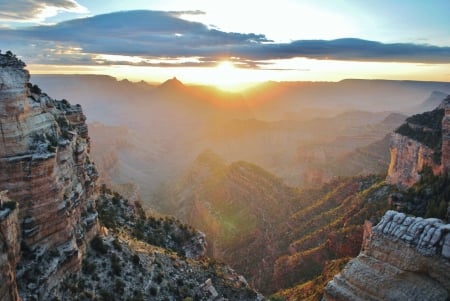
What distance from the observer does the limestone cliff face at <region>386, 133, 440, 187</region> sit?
139 ft

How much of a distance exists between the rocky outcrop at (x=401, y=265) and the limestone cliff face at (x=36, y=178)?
1126cm

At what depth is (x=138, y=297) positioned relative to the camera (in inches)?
A: 814

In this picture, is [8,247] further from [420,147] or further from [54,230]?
[420,147]

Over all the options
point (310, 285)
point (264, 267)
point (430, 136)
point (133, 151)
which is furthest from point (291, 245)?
point (133, 151)

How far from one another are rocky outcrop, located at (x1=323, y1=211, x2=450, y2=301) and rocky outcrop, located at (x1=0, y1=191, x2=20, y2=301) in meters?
10.1

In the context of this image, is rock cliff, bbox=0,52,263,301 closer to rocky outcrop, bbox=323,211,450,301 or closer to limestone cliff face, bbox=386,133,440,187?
rocky outcrop, bbox=323,211,450,301

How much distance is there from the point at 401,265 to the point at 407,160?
3853 centimetres

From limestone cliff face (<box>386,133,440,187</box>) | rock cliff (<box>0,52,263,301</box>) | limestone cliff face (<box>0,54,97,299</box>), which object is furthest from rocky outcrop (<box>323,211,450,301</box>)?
limestone cliff face (<box>386,133,440,187</box>)

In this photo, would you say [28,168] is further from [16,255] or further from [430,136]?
[430,136]

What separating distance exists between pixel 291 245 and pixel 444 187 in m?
20.5

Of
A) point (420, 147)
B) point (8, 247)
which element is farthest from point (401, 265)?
point (420, 147)

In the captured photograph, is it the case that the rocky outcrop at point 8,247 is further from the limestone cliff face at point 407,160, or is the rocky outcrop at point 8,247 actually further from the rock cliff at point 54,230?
the limestone cliff face at point 407,160

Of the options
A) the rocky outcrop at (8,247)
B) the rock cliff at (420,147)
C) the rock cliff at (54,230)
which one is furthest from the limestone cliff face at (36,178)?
the rock cliff at (420,147)

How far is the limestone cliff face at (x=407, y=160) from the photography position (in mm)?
42344
